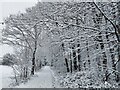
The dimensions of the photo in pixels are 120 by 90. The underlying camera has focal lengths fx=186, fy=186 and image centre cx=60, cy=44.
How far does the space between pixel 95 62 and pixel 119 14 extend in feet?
7.89

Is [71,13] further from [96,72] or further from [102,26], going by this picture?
[96,72]

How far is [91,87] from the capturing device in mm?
9148

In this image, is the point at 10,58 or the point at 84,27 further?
the point at 10,58

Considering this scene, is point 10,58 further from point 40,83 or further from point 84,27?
point 84,27

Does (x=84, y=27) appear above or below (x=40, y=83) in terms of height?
above

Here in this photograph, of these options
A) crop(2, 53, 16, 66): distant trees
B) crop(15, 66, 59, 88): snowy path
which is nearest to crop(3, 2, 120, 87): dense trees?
crop(15, 66, 59, 88): snowy path

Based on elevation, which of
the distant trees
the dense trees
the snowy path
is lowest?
the snowy path

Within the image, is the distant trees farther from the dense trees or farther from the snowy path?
the dense trees

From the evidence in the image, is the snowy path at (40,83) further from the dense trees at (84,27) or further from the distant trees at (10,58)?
the distant trees at (10,58)

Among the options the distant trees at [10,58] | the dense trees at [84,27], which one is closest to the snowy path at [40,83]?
the dense trees at [84,27]

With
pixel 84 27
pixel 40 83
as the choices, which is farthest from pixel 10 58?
pixel 84 27

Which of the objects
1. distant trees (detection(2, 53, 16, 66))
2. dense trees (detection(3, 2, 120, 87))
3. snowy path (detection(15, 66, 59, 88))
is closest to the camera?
dense trees (detection(3, 2, 120, 87))

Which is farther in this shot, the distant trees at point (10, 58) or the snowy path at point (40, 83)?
the distant trees at point (10, 58)

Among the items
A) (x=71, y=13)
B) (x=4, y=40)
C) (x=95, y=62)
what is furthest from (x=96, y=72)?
(x=4, y=40)
